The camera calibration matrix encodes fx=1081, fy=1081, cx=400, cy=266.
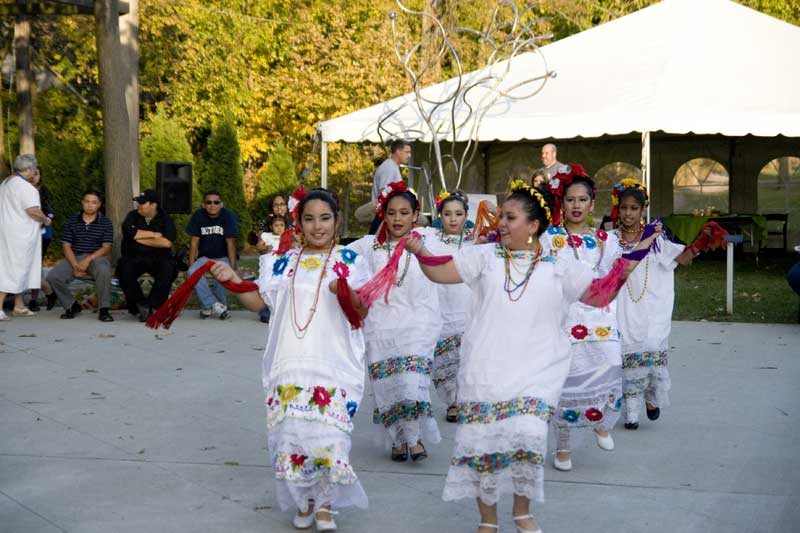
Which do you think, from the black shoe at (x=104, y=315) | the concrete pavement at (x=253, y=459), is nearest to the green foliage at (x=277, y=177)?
the black shoe at (x=104, y=315)

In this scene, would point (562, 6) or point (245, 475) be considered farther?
point (562, 6)

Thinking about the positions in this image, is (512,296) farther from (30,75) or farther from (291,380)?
(30,75)

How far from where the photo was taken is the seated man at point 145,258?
12.6m

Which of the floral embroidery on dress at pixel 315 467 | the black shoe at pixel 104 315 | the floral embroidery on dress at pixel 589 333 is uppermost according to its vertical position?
the floral embroidery on dress at pixel 589 333

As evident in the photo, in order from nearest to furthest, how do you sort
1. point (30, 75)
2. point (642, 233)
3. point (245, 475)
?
1. point (245, 475)
2. point (642, 233)
3. point (30, 75)

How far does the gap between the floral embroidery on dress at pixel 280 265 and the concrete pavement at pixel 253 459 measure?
116 centimetres

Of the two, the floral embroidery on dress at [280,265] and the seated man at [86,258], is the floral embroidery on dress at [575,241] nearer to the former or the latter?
the floral embroidery on dress at [280,265]

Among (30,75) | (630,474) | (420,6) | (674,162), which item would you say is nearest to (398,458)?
(630,474)

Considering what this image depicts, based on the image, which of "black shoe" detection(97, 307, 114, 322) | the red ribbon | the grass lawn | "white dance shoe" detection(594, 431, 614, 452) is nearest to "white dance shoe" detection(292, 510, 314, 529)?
the red ribbon

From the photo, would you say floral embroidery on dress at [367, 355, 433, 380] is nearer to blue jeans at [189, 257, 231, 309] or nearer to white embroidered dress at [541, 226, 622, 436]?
white embroidered dress at [541, 226, 622, 436]

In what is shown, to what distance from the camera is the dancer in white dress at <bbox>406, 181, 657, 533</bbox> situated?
4715mm

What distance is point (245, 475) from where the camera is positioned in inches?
232

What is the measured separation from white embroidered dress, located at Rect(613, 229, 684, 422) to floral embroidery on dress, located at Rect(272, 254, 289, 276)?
270cm

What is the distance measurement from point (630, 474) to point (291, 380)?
2121 mm
